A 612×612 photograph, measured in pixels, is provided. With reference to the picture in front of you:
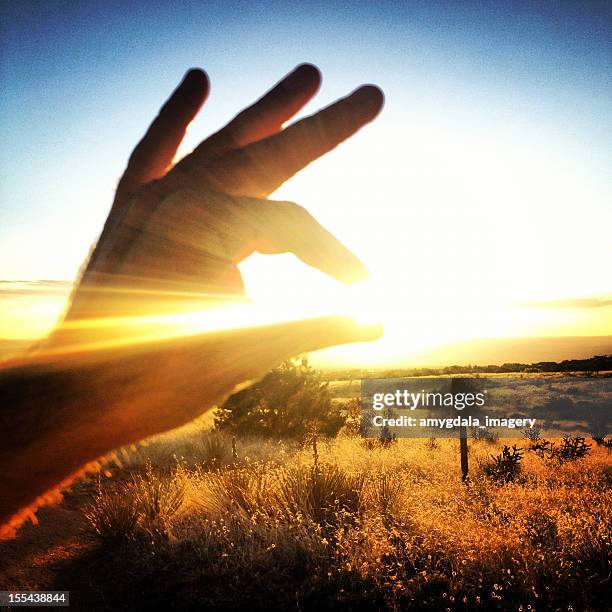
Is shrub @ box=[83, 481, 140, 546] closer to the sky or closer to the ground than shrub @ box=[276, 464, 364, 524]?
closer to the ground

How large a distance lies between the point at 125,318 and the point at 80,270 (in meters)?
0.31

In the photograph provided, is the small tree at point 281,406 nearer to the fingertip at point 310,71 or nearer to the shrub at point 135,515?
the shrub at point 135,515

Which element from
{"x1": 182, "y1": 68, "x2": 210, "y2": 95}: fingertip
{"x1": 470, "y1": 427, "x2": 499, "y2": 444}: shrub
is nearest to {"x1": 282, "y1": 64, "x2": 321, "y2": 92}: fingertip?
{"x1": 182, "y1": 68, "x2": 210, "y2": 95}: fingertip

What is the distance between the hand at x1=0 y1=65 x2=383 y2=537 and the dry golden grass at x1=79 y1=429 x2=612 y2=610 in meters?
5.09

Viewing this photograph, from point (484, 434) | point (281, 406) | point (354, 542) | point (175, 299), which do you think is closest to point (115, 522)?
point (354, 542)

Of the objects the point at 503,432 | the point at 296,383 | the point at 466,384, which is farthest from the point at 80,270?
the point at 503,432

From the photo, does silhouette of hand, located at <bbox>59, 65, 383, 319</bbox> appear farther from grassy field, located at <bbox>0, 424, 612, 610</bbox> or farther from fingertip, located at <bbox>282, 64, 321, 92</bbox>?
grassy field, located at <bbox>0, 424, 612, 610</bbox>

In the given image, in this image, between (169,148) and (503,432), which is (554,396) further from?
(169,148)

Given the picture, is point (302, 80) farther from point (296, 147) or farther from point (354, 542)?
point (354, 542)

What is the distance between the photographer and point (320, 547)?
5863 millimetres

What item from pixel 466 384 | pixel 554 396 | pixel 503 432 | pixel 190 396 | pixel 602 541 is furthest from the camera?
pixel 554 396

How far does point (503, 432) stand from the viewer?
24.9m

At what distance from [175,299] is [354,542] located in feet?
20.4

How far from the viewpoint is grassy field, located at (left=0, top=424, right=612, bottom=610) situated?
5090mm
